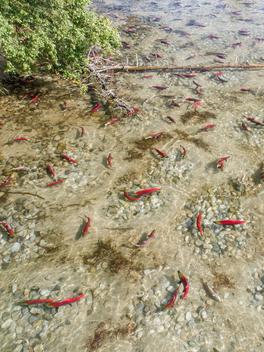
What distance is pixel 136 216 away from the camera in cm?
1102

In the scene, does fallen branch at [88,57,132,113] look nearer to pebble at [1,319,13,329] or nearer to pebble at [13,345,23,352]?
pebble at [1,319,13,329]

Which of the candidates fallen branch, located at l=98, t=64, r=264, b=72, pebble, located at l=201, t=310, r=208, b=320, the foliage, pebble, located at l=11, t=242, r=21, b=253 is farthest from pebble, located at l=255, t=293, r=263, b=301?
fallen branch, located at l=98, t=64, r=264, b=72

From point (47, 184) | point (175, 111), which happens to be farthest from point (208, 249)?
point (175, 111)

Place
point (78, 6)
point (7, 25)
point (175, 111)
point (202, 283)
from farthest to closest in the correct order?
point (175, 111) < point (78, 6) < point (7, 25) < point (202, 283)

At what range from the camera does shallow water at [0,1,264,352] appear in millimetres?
8250

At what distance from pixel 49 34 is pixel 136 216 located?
833 centimetres

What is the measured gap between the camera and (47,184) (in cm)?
1206

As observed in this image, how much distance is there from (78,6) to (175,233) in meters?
10.1

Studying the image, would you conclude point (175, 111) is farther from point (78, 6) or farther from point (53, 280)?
point (53, 280)

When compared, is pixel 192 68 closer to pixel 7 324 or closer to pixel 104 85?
pixel 104 85

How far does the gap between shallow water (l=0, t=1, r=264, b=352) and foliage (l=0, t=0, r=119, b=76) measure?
2.30 metres

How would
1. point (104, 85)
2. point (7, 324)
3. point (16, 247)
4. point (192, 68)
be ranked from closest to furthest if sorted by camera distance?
point (7, 324)
point (16, 247)
point (104, 85)
point (192, 68)

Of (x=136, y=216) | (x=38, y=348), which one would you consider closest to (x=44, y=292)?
(x=38, y=348)

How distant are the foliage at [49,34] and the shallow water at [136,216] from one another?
2.30 meters
